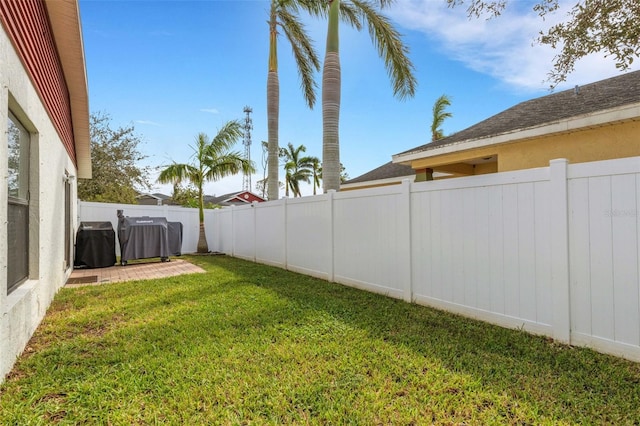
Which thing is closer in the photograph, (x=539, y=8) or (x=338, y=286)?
(x=539, y=8)

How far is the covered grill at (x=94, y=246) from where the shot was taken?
901 centimetres

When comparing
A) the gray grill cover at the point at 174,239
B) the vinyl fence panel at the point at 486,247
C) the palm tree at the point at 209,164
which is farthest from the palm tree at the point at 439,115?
the vinyl fence panel at the point at 486,247

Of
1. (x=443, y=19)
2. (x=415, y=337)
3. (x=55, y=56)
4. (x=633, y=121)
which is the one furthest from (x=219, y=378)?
(x=443, y=19)

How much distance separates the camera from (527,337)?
3561 mm

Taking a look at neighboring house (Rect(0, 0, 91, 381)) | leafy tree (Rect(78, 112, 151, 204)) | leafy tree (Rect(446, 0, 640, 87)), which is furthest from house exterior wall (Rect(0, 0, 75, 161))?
leafy tree (Rect(78, 112, 151, 204))

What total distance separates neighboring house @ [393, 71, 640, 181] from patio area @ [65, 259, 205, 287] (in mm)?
6215

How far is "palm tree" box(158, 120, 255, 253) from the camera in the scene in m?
13.0

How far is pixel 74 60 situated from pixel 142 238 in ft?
17.3

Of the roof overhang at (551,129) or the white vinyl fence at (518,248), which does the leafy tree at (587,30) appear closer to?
the roof overhang at (551,129)

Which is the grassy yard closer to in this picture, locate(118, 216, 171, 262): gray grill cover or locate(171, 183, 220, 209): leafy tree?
locate(118, 216, 171, 262): gray grill cover

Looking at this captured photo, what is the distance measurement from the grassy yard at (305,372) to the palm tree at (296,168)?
2514 centimetres

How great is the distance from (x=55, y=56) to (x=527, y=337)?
27.8 ft

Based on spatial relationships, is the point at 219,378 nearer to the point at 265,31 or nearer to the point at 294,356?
the point at 294,356

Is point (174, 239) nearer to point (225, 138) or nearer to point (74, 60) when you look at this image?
point (225, 138)
